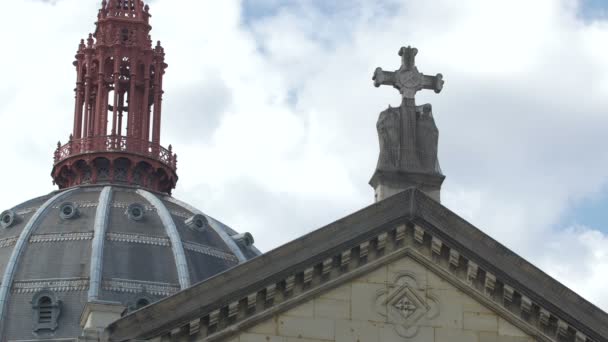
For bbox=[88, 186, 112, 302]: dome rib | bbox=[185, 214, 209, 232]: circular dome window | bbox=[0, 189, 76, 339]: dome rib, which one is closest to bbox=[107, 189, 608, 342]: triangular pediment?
bbox=[88, 186, 112, 302]: dome rib

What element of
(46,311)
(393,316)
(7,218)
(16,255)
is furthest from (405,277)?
(7,218)

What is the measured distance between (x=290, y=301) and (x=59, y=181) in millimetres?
86781

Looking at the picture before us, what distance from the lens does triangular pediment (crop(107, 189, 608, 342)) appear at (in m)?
46.9

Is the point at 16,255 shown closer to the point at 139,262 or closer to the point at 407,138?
the point at 139,262

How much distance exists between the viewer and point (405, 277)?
4788cm

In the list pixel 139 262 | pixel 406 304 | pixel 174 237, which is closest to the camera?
pixel 406 304

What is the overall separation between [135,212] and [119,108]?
14.4 metres

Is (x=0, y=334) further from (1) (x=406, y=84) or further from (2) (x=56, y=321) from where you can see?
(1) (x=406, y=84)

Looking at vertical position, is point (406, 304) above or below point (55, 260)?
below

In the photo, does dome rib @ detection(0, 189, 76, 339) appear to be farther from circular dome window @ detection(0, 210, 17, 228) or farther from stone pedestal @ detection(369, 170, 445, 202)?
stone pedestal @ detection(369, 170, 445, 202)

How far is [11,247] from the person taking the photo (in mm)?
121688

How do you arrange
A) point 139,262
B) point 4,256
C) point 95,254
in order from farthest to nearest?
point 4,256, point 139,262, point 95,254

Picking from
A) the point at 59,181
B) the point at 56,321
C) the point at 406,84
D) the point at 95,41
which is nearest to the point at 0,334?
the point at 56,321

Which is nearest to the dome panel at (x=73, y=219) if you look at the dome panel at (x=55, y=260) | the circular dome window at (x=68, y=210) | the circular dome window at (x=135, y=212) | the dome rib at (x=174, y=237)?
the circular dome window at (x=68, y=210)
